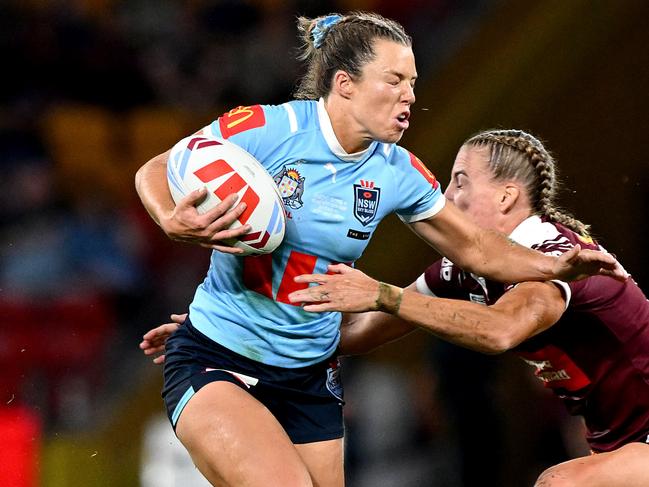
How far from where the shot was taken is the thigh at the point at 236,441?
303 centimetres

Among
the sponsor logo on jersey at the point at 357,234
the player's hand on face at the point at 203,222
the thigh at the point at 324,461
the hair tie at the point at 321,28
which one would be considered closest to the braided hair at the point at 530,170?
the sponsor logo on jersey at the point at 357,234

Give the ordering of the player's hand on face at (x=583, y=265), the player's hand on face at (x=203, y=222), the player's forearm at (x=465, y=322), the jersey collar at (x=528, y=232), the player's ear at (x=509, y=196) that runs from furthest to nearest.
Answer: the player's ear at (x=509, y=196), the jersey collar at (x=528, y=232), the player's hand on face at (x=583, y=265), the player's forearm at (x=465, y=322), the player's hand on face at (x=203, y=222)

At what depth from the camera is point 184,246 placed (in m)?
7.09

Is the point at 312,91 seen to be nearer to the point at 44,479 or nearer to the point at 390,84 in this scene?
the point at 390,84

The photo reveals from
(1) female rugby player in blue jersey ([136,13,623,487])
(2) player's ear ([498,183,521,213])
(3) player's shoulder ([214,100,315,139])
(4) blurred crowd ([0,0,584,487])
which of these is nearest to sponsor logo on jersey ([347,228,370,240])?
(1) female rugby player in blue jersey ([136,13,623,487])

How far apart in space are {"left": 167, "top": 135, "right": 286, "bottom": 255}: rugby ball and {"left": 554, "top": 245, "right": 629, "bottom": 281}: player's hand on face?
923mm

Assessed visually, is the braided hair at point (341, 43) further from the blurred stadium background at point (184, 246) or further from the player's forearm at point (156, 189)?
the blurred stadium background at point (184, 246)

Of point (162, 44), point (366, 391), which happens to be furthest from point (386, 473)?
point (162, 44)

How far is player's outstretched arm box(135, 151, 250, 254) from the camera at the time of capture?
2951 millimetres

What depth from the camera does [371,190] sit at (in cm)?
343

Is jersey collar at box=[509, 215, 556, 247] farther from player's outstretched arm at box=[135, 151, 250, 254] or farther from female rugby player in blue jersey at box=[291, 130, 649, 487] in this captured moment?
player's outstretched arm at box=[135, 151, 250, 254]

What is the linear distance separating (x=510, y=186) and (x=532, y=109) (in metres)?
2.94

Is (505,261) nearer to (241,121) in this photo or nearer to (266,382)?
(266,382)

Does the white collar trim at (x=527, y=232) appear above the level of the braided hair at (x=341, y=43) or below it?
below
